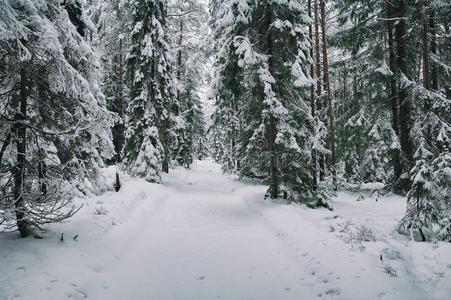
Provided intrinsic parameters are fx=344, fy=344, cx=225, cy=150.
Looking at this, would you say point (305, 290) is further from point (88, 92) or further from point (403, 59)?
point (403, 59)

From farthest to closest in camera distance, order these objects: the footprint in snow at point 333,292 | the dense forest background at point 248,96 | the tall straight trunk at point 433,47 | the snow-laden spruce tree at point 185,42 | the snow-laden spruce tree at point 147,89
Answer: the snow-laden spruce tree at point 185,42
the snow-laden spruce tree at point 147,89
the tall straight trunk at point 433,47
the dense forest background at point 248,96
the footprint in snow at point 333,292

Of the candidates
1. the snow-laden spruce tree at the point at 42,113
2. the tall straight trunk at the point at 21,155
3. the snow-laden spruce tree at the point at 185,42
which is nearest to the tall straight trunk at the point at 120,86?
the snow-laden spruce tree at the point at 185,42

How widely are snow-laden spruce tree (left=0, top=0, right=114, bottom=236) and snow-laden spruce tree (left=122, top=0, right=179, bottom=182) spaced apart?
10.8 meters

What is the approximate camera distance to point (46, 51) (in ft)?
24.4

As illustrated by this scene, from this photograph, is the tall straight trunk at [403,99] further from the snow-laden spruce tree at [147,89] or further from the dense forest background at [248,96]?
the snow-laden spruce tree at [147,89]

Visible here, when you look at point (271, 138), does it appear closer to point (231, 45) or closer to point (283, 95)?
point (283, 95)

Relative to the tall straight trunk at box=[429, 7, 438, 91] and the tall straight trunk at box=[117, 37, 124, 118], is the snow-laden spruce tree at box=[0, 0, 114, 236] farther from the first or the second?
the tall straight trunk at box=[429, 7, 438, 91]

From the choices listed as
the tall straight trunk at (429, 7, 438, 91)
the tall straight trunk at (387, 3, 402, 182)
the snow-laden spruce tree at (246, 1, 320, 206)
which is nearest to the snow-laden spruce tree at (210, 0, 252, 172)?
the snow-laden spruce tree at (246, 1, 320, 206)

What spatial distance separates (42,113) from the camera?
7.91m

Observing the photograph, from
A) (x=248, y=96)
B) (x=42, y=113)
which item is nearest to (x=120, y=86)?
(x=248, y=96)

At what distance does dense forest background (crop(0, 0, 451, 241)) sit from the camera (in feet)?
24.1

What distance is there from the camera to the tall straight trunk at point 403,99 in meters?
15.2

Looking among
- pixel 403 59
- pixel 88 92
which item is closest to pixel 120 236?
pixel 88 92

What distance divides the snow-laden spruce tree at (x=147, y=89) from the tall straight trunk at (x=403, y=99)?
41.1 feet
